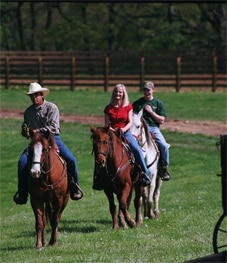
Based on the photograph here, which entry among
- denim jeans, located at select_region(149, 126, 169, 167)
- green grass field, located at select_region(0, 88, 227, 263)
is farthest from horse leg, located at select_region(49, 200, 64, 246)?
denim jeans, located at select_region(149, 126, 169, 167)

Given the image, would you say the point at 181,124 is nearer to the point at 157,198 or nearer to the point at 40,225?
the point at 157,198

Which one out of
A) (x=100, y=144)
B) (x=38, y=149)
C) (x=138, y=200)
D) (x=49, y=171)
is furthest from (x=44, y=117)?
(x=138, y=200)

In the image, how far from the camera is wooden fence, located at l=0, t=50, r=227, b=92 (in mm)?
47906

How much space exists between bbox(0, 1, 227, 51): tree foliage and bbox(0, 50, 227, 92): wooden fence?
659cm

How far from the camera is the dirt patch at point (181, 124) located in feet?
108

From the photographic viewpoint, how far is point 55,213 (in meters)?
14.2

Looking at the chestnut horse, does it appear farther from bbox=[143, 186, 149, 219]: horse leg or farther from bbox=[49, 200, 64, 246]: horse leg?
bbox=[49, 200, 64, 246]: horse leg

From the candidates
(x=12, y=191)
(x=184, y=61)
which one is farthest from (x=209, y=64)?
(x=12, y=191)

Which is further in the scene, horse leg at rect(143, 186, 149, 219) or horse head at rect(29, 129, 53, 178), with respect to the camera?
horse leg at rect(143, 186, 149, 219)

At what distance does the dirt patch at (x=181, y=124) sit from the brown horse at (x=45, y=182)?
17591 millimetres

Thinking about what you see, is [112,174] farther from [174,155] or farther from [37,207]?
[174,155]

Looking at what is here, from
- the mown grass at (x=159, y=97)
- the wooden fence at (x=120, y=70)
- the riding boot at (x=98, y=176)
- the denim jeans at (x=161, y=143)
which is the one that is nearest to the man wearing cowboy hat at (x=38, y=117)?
the riding boot at (x=98, y=176)

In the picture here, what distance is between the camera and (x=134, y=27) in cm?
6194

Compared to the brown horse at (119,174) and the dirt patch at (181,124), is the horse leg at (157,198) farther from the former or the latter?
the dirt patch at (181,124)
